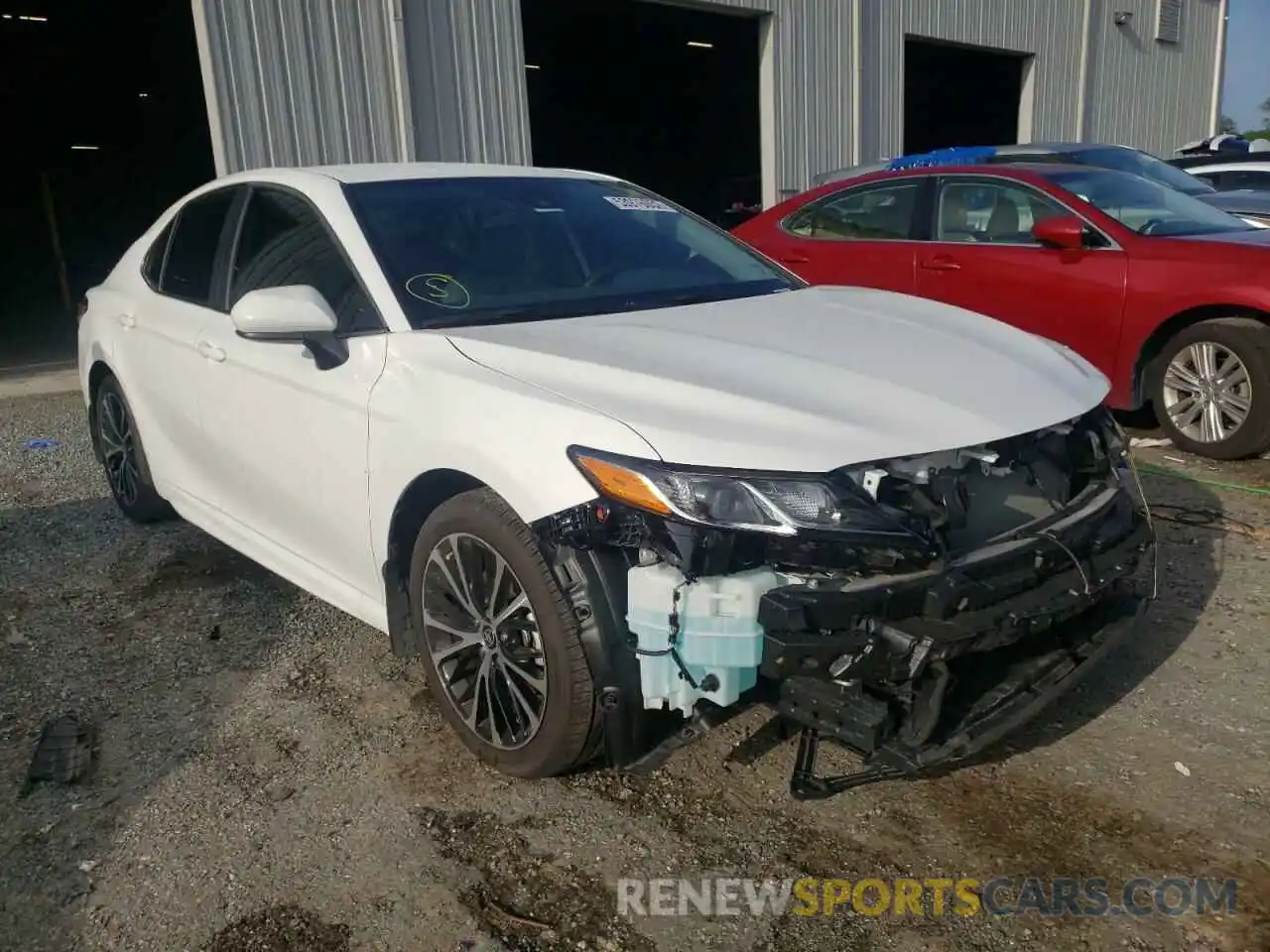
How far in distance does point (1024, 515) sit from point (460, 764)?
5.39 feet

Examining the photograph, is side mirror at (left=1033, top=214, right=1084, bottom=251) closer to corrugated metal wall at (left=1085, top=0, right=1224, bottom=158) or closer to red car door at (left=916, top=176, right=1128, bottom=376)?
red car door at (left=916, top=176, right=1128, bottom=376)

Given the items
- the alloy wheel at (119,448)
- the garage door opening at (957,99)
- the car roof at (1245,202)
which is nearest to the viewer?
the alloy wheel at (119,448)

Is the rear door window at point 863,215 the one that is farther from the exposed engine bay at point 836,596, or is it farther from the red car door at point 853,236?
the exposed engine bay at point 836,596

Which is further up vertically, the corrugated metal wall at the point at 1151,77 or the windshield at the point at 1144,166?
the corrugated metal wall at the point at 1151,77

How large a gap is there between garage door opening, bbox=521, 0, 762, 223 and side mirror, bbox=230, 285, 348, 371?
49.8 feet

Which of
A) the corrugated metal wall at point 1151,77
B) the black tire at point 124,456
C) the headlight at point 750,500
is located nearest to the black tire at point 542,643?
the headlight at point 750,500

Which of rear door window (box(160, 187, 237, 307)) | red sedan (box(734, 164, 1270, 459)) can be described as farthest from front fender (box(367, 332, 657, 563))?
red sedan (box(734, 164, 1270, 459))

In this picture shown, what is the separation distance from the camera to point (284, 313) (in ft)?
9.89

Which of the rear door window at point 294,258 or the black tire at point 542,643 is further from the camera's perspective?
the rear door window at point 294,258

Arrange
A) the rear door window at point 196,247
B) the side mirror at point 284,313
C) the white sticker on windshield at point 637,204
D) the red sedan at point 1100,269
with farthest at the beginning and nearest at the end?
the red sedan at point 1100,269 < the rear door window at point 196,247 < the white sticker on windshield at point 637,204 < the side mirror at point 284,313

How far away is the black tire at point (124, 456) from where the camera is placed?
472 centimetres

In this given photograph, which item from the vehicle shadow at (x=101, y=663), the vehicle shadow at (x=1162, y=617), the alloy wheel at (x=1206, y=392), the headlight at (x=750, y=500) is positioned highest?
the headlight at (x=750, y=500)

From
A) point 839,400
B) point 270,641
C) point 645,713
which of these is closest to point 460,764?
point 645,713

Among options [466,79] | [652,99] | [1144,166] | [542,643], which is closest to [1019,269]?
[1144,166]
